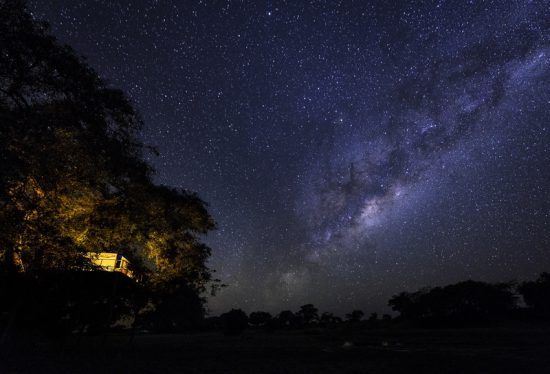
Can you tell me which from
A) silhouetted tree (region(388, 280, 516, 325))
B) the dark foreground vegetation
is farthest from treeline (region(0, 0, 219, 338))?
silhouetted tree (region(388, 280, 516, 325))

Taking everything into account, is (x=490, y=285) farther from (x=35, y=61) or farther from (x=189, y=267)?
(x=35, y=61)

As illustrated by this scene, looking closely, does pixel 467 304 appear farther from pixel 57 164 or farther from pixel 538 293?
pixel 57 164

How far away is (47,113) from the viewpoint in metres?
13.1

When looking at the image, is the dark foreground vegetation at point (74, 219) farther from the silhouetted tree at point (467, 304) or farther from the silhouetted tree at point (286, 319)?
the silhouetted tree at point (286, 319)

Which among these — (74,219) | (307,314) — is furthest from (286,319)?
(74,219)

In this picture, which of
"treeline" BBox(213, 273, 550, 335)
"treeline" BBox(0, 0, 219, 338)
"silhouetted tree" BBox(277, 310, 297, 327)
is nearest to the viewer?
"treeline" BBox(0, 0, 219, 338)

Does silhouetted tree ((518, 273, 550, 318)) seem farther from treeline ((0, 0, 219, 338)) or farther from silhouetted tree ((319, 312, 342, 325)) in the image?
treeline ((0, 0, 219, 338))

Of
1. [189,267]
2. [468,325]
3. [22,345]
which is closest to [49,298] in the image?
[22,345]

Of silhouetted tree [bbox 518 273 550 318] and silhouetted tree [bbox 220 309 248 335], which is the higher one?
silhouetted tree [bbox 518 273 550 318]

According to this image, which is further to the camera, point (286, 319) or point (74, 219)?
point (286, 319)

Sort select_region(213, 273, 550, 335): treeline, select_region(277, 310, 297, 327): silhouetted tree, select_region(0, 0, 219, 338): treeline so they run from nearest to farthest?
select_region(0, 0, 219, 338): treeline, select_region(213, 273, 550, 335): treeline, select_region(277, 310, 297, 327): silhouetted tree

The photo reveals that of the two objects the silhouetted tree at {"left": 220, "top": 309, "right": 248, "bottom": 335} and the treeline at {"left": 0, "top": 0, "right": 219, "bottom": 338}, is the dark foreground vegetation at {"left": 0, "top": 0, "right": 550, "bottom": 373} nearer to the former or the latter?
the treeline at {"left": 0, "top": 0, "right": 219, "bottom": 338}

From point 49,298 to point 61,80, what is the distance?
18.4 m

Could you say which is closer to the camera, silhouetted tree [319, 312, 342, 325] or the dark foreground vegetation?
the dark foreground vegetation
